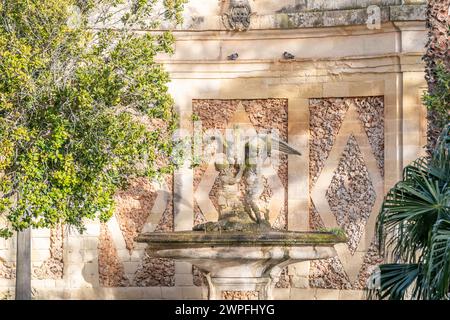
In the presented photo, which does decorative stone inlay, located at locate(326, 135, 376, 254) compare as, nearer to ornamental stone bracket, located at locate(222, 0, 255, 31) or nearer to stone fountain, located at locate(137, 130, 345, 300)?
ornamental stone bracket, located at locate(222, 0, 255, 31)

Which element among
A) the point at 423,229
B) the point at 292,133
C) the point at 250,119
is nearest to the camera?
the point at 423,229

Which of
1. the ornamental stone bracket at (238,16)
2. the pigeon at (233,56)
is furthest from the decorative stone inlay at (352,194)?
the ornamental stone bracket at (238,16)

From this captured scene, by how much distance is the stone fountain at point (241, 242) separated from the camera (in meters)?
15.6

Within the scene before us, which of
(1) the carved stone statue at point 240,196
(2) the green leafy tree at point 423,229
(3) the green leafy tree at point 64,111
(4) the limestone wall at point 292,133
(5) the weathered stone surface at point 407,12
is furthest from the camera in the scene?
(4) the limestone wall at point 292,133

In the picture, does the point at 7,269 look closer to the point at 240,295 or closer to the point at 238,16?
the point at 238,16

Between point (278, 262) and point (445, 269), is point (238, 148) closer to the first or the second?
point (278, 262)

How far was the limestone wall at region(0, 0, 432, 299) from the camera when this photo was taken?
20.5 m

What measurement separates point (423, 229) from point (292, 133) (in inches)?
342

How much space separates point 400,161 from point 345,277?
84.8 inches

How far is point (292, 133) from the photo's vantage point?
20891 millimetres

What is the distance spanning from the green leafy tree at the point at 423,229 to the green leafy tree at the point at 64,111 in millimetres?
5043

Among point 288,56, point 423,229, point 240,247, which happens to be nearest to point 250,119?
point 288,56

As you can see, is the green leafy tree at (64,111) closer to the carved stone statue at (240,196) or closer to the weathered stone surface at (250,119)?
the carved stone statue at (240,196)

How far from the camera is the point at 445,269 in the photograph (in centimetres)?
1134
